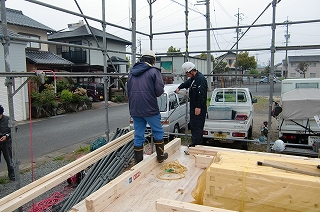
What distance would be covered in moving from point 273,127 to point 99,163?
321 inches

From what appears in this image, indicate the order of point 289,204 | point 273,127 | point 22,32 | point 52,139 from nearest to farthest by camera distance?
1. point 289,204
2. point 52,139
3. point 273,127
4. point 22,32

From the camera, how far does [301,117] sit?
6.20 m

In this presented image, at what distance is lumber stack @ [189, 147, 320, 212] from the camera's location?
213 cm

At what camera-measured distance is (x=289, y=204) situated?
85.1 inches

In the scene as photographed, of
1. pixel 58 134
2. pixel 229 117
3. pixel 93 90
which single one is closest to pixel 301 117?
pixel 229 117

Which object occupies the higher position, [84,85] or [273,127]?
[84,85]

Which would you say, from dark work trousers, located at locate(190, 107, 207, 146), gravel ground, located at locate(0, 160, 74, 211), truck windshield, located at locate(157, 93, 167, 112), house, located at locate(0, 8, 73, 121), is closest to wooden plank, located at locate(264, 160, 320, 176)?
dark work trousers, located at locate(190, 107, 207, 146)

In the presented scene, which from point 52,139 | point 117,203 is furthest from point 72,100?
point 117,203

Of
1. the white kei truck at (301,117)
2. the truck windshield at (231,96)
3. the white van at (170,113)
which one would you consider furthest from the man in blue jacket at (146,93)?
the truck windshield at (231,96)

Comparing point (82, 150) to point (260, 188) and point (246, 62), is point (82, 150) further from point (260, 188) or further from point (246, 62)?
point (246, 62)

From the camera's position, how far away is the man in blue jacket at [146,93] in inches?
138

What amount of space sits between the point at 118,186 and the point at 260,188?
1513 millimetres

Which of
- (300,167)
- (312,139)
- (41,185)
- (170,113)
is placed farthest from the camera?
(170,113)

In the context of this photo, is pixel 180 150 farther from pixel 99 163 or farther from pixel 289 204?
pixel 289 204
